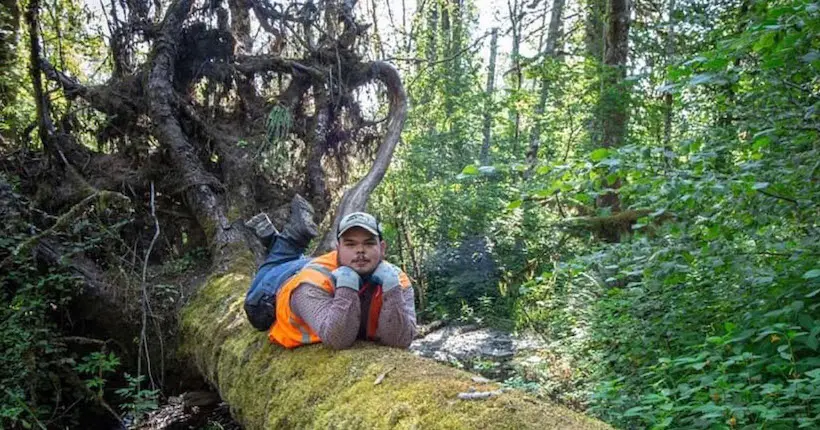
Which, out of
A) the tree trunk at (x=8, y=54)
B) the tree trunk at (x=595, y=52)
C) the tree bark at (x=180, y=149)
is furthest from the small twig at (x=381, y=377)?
the tree trunk at (x=8, y=54)

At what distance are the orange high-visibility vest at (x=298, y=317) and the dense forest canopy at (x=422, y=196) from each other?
113 cm

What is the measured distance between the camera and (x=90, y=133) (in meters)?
7.84

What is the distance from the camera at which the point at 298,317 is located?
3545mm

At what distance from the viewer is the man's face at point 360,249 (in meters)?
3.45

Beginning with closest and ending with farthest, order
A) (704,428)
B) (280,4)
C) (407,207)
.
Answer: (704,428), (280,4), (407,207)

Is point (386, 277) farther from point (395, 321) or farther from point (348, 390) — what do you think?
point (348, 390)

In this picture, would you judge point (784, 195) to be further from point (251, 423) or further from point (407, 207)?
point (407, 207)

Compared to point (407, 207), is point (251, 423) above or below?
below

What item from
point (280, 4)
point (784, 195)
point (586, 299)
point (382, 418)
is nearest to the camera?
point (382, 418)

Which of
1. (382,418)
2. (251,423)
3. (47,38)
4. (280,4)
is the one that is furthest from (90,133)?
(382,418)

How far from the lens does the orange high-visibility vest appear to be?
339 centimetres

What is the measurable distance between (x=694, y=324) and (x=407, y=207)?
8.91 meters

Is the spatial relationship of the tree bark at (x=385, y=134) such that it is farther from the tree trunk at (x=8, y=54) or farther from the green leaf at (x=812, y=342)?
the green leaf at (x=812, y=342)

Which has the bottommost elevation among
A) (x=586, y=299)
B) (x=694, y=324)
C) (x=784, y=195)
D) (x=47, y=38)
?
(x=586, y=299)
